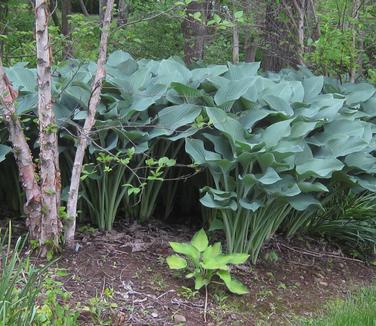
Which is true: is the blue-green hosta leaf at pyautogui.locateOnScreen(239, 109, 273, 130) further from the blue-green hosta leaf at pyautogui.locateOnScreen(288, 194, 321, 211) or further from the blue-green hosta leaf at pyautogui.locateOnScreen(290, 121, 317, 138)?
the blue-green hosta leaf at pyautogui.locateOnScreen(288, 194, 321, 211)

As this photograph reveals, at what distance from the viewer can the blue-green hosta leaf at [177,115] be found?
4066 mm

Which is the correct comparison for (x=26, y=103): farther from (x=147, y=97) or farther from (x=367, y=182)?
(x=367, y=182)

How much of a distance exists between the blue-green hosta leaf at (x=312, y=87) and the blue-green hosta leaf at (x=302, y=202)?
1.08 m

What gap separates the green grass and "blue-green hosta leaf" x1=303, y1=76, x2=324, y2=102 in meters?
1.69

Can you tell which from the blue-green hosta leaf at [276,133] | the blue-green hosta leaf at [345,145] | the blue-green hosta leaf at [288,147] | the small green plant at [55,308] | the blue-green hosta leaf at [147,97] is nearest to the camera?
the small green plant at [55,308]

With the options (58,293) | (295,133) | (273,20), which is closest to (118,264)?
(58,293)

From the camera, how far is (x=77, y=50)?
6117mm

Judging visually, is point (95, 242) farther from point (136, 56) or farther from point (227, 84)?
point (136, 56)

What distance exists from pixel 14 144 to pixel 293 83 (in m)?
2.34

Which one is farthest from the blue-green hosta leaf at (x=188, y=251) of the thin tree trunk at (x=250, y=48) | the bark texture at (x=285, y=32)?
the thin tree trunk at (x=250, y=48)

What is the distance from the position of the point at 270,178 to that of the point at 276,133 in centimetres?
39

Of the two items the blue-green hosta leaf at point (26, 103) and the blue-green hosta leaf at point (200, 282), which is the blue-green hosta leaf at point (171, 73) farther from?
the blue-green hosta leaf at point (200, 282)

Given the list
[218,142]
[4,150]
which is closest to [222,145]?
[218,142]

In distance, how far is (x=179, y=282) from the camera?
3723mm
